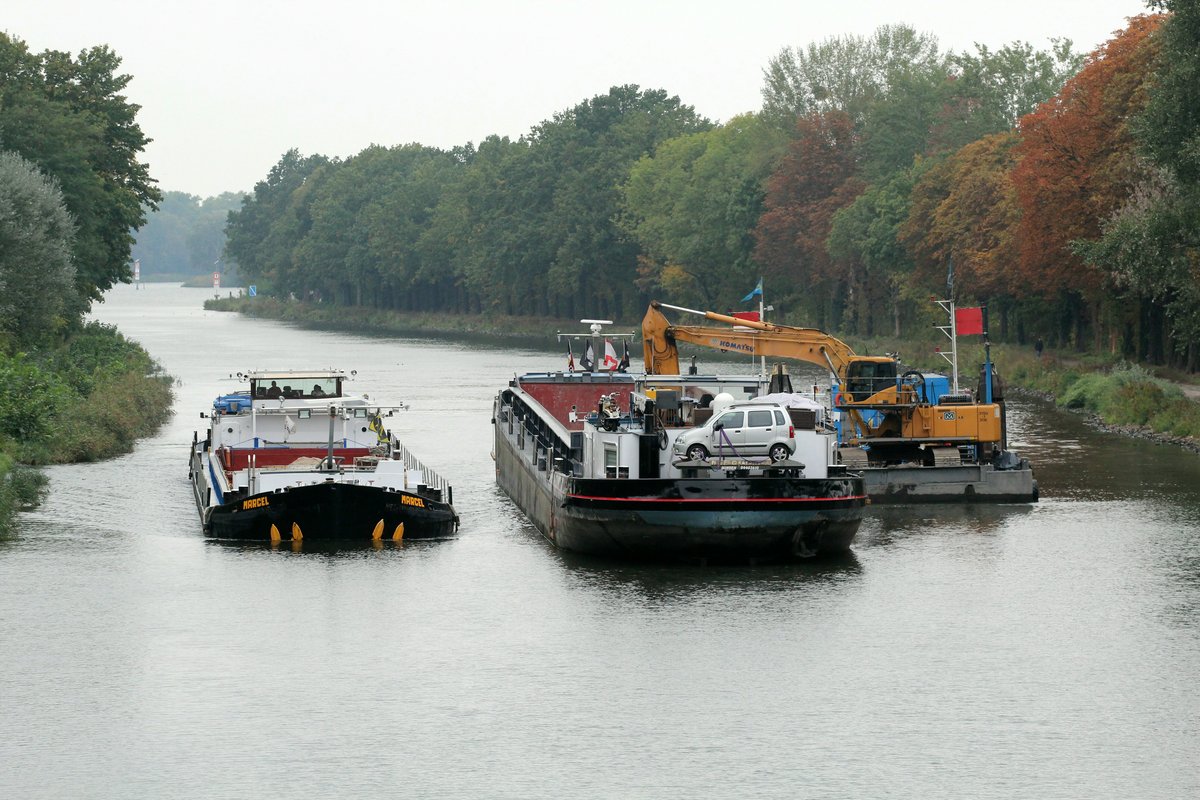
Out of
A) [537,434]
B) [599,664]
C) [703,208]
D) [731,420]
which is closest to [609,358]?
[537,434]

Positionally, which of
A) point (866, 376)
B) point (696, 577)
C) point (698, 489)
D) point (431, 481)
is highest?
point (866, 376)

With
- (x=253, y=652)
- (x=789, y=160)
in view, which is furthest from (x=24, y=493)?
(x=789, y=160)

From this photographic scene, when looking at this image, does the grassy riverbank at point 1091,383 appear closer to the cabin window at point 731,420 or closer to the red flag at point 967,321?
the red flag at point 967,321

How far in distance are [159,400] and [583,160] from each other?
316 ft

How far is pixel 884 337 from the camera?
364 feet

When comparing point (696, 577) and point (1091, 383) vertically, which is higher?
point (1091, 383)

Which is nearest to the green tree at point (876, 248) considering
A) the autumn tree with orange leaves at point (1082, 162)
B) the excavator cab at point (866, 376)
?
the autumn tree with orange leaves at point (1082, 162)

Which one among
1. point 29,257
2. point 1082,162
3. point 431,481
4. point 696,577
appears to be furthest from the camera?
point 1082,162

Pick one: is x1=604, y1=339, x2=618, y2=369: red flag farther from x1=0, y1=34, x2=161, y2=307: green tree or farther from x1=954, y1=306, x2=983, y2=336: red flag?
x1=0, y1=34, x2=161, y2=307: green tree

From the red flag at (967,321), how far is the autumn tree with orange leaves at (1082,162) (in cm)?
2096

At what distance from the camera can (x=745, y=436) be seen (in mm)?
37469

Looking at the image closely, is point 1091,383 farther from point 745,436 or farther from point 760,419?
point 745,436

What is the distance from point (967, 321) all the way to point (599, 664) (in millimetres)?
22018

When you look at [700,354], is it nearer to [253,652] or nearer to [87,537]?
[87,537]
